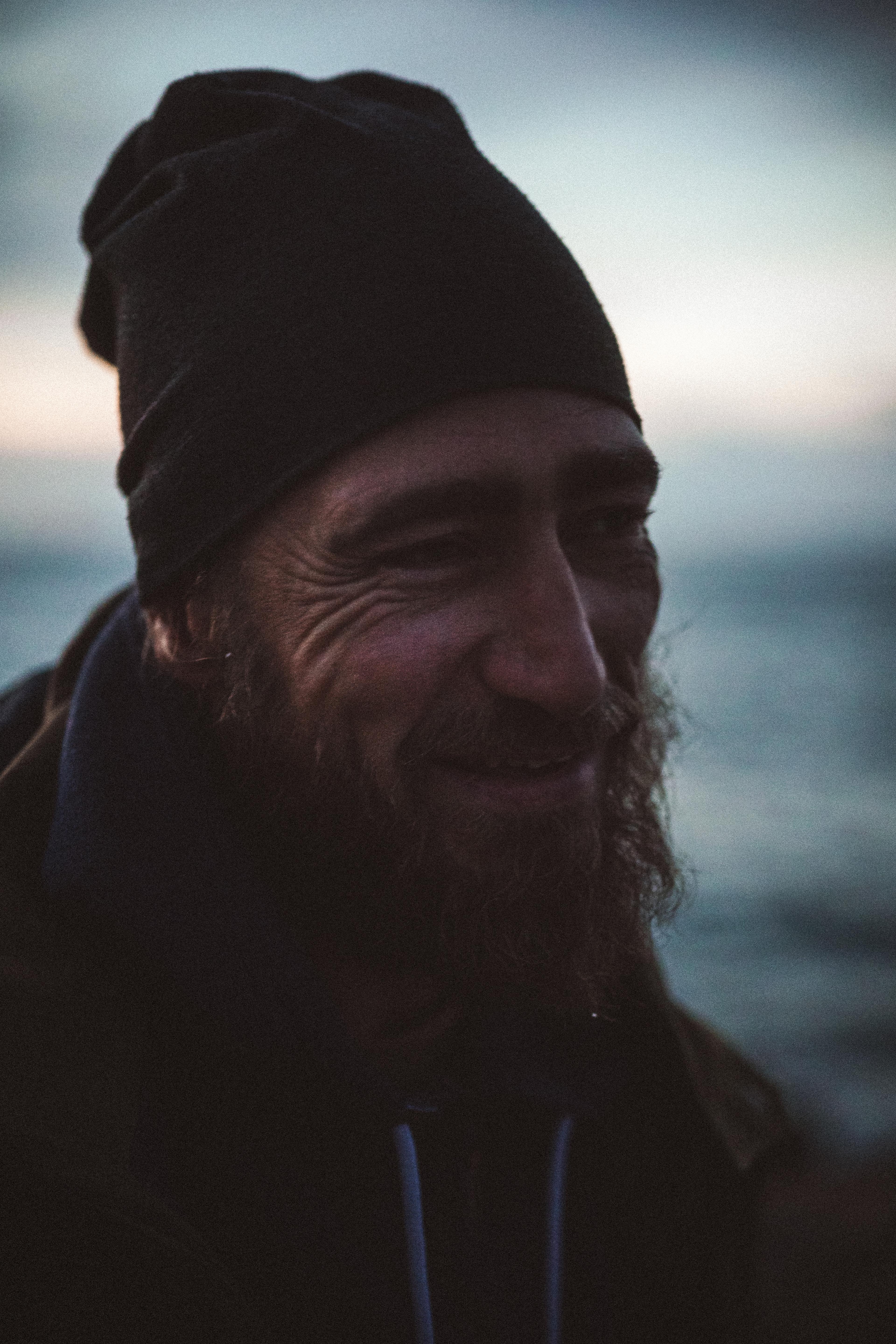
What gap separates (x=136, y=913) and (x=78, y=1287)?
0.55m

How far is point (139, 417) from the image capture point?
1957 mm

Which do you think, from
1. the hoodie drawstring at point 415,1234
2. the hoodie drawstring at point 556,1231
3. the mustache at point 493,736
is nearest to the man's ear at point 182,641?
the mustache at point 493,736

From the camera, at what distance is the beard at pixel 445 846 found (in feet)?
5.83

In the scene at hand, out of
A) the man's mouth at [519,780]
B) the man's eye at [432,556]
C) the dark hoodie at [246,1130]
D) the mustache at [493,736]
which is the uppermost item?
the man's eye at [432,556]

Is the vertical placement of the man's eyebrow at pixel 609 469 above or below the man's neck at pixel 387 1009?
above

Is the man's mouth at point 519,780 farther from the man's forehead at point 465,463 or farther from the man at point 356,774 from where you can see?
the man's forehead at point 465,463

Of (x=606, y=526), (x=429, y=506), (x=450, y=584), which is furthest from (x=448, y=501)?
(x=606, y=526)

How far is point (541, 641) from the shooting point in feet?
5.61

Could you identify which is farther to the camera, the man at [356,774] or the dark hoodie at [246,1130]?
the man at [356,774]

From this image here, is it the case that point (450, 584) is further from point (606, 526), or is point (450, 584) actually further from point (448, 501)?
point (606, 526)

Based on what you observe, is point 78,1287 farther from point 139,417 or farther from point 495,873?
point 139,417

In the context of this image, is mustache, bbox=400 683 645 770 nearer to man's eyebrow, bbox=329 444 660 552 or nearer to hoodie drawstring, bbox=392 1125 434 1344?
man's eyebrow, bbox=329 444 660 552

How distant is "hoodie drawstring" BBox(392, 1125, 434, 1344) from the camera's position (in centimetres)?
168

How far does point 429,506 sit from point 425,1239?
1403mm
